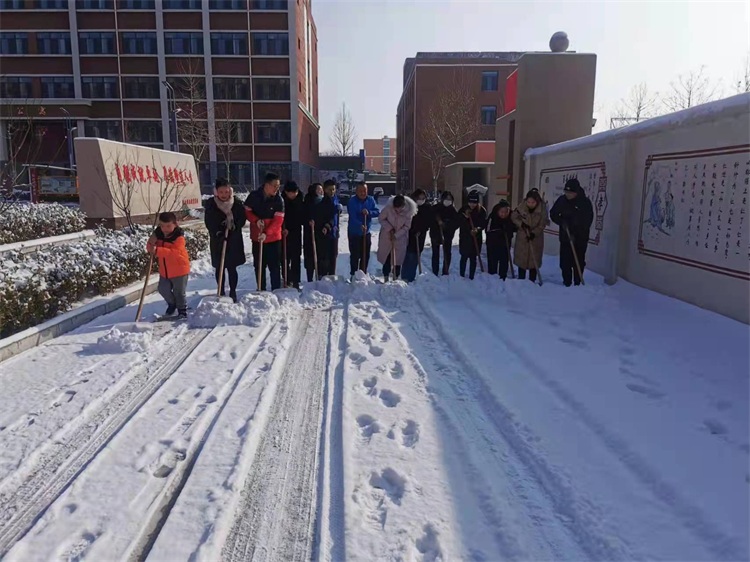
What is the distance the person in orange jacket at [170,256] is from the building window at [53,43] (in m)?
41.5

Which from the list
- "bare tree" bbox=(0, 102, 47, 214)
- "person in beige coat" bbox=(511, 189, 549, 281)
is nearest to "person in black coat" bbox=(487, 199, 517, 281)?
"person in beige coat" bbox=(511, 189, 549, 281)

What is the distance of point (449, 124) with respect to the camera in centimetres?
3253

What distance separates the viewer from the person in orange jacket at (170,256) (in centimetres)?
595

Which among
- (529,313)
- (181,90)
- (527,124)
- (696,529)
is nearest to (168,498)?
(696,529)

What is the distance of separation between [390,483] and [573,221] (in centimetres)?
551

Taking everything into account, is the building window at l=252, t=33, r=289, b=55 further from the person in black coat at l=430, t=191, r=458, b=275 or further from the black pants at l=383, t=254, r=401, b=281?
the black pants at l=383, t=254, r=401, b=281

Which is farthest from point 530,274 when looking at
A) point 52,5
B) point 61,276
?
point 52,5

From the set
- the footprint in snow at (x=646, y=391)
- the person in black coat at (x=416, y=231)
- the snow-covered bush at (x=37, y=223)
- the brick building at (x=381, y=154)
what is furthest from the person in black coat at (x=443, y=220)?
the brick building at (x=381, y=154)

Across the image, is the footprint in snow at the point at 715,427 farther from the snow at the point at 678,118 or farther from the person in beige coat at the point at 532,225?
the person in beige coat at the point at 532,225

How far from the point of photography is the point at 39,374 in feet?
14.4

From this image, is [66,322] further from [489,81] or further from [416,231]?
[489,81]

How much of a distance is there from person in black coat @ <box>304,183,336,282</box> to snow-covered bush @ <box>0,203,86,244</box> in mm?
6186

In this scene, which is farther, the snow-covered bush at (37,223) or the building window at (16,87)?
the building window at (16,87)

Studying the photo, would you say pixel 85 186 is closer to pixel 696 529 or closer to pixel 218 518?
pixel 218 518
